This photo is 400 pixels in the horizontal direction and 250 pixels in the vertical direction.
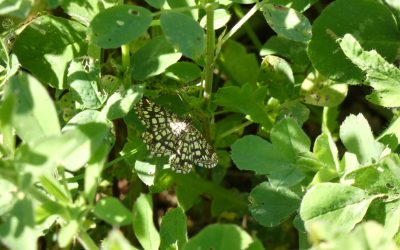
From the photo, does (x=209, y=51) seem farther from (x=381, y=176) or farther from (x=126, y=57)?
(x=381, y=176)

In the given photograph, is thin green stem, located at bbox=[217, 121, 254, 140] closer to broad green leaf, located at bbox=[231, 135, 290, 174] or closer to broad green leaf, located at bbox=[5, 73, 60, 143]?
broad green leaf, located at bbox=[231, 135, 290, 174]

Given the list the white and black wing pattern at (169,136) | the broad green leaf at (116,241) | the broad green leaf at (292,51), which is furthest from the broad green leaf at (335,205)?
the broad green leaf at (292,51)

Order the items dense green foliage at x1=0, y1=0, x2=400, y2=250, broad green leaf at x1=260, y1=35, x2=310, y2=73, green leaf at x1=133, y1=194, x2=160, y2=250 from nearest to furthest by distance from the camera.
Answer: dense green foliage at x1=0, y1=0, x2=400, y2=250 < green leaf at x1=133, y1=194, x2=160, y2=250 < broad green leaf at x1=260, y1=35, x2=310, y2=73

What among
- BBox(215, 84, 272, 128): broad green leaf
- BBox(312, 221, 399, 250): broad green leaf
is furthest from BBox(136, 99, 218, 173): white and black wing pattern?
BBox(312, 221, 399, 250): broad green leaf

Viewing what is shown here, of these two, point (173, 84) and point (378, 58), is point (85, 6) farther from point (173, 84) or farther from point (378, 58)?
point (378, 58)

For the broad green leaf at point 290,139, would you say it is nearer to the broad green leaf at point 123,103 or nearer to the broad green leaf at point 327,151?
the broad green leaf at point 327,151

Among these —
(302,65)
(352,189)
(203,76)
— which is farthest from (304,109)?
(352,189)
